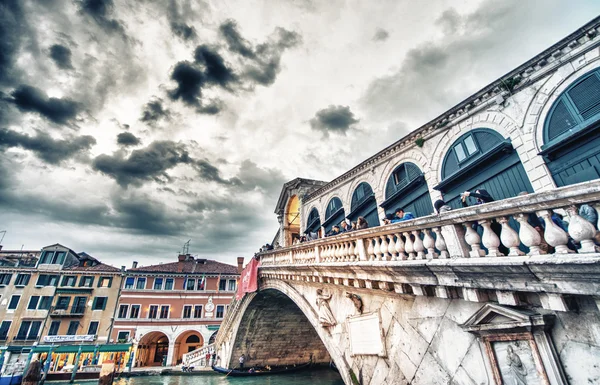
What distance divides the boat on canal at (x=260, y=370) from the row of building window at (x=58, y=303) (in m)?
16.0

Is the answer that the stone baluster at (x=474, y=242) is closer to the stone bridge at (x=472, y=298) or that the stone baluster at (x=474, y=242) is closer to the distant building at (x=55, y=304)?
the stone bridge at (x=472, y=298)

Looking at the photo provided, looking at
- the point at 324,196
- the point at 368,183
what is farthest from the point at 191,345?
the point at 368,183

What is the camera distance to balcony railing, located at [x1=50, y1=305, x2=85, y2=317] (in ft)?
88.2

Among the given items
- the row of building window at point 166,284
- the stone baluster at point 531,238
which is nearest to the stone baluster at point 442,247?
the stone baluster at point 531,238

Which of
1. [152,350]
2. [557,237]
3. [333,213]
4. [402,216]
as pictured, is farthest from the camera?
[152,350]

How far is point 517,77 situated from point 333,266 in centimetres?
690

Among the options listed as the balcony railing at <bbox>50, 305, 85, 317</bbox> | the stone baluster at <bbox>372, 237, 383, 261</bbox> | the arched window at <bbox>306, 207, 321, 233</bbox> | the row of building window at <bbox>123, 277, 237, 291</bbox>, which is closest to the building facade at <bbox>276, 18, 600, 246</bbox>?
the stone baluster at <bbox>372, 237, 383, 261</bbox>

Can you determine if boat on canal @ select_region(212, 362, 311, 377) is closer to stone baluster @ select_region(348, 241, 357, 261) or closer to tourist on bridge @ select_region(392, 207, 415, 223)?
stone baluster @ select_region(348, 241, 357, 261)

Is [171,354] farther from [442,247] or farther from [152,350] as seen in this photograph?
[442,247]

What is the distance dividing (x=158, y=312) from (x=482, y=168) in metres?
32.7

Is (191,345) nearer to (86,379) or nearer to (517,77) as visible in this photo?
(86,379)

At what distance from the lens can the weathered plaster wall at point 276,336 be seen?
1797cm

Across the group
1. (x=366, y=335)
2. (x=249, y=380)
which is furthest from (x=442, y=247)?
(x=249, y=380)

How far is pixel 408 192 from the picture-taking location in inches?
381
